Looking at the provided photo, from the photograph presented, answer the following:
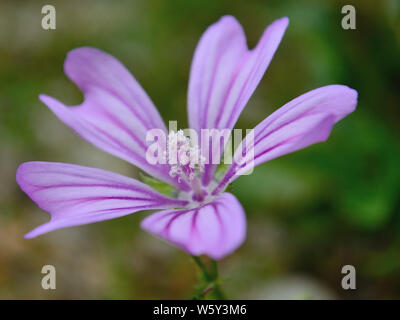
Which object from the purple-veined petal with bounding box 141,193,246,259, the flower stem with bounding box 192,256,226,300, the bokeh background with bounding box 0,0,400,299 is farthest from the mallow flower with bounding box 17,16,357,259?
the bokeh background with bounding box 0,0,400,299

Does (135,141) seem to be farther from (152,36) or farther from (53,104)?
(152,36)

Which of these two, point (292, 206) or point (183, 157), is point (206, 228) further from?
point (292, 206)

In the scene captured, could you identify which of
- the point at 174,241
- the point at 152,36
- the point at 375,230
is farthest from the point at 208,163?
the point at 152,36

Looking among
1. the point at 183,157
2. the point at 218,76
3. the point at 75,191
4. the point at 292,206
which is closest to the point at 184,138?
the point at 183,157

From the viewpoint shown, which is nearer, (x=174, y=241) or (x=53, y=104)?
(x=174, y=241)

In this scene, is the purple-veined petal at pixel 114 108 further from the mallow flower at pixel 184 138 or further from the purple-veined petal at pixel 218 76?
the purple-veined petal at pixel 218 76

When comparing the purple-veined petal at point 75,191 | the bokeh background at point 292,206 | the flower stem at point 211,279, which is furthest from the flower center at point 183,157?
the bokeh background at point 292,206
